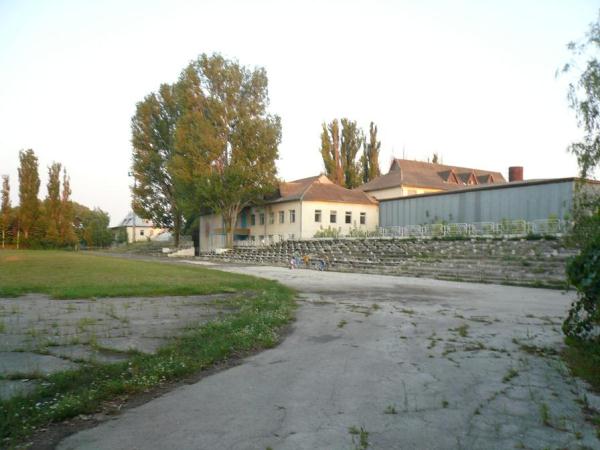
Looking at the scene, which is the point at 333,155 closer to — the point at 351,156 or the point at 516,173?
the point at 351,156

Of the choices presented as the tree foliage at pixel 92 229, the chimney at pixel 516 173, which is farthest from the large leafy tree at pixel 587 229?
the tree foliage at pixel 92 229

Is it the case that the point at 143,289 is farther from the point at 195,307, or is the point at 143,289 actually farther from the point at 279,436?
the point at 279,436

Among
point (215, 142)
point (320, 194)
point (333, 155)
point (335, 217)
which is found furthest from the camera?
point (333, 155)

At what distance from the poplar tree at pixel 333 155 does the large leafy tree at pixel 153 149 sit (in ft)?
68.4

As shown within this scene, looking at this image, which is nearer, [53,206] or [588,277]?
[588,277]

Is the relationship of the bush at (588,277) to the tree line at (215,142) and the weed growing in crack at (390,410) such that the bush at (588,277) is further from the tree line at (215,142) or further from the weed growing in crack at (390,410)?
the tree line at (215,142)

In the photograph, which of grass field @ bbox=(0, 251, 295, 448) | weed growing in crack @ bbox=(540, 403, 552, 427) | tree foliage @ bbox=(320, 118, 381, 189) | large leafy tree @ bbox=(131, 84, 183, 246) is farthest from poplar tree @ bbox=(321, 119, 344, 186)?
weed growing in crack @ bbox=(540, 403, 552, 427)

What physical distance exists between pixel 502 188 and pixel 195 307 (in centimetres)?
2773

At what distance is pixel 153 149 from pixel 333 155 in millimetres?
24408

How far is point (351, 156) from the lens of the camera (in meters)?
62.5

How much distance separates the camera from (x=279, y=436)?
353 centimetres

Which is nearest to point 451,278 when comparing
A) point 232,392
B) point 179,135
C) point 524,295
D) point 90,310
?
point 524,295

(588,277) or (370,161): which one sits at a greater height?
(370,161)


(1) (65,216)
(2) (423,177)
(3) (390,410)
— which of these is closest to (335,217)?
(2) (423,177)
